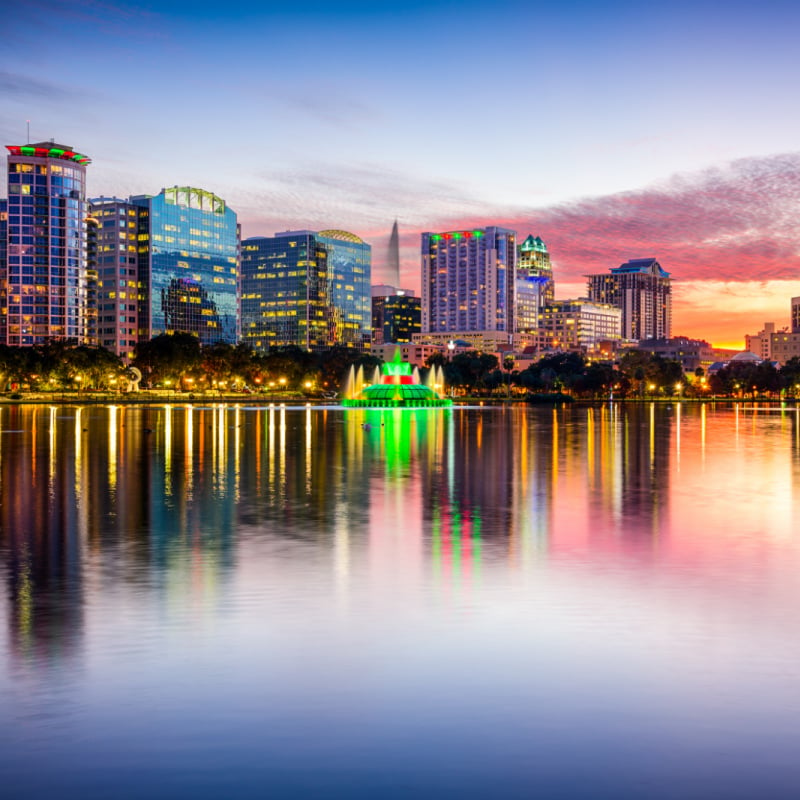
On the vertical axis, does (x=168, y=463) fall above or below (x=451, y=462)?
above

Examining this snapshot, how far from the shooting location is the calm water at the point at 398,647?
8.16 meters

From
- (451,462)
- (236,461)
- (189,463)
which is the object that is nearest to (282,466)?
Result: (236,461)

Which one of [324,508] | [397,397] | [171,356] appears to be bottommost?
[324,508]

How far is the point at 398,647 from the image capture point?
11.7m

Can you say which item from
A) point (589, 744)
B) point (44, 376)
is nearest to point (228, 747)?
point (589, 744)

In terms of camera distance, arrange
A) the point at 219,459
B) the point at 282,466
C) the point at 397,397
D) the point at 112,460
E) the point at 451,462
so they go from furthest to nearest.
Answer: the point at 397,397 → the point at 219,459 → the point at 451,462 → the point at 112,460 → the point at 282,466

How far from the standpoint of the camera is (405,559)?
→ 1783 cm

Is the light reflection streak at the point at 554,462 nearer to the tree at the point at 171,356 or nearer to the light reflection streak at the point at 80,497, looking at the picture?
the light reflection streak at the point at 80,497

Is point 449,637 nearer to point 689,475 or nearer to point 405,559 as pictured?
point 405,559

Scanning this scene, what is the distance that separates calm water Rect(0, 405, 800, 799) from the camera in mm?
8164

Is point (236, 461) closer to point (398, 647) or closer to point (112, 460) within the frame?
point (112, 460)

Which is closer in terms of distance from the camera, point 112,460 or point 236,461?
point 112,460

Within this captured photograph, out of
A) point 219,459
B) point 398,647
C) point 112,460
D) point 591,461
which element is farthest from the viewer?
point 219,459

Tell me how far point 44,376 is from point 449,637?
160786 mm
